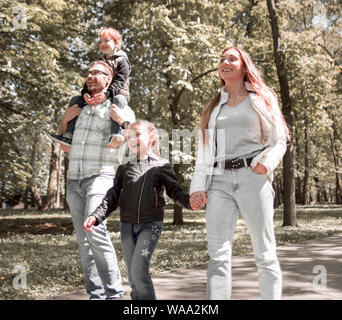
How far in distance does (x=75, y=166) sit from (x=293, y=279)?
3250mm

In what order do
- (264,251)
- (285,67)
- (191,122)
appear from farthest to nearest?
(191,122) → (285,67) → (264,251)

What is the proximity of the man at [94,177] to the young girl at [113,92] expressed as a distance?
0.22 feet

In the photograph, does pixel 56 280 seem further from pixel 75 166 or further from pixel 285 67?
pixel 285 67

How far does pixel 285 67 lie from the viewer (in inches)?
528

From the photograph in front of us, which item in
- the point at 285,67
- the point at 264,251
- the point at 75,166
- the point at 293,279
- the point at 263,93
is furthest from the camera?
the point at 285,67

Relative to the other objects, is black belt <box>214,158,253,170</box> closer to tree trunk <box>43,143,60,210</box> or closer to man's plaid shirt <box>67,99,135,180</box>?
man's plaid shirt <box>67,99,135,180</box>

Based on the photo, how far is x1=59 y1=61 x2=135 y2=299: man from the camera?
3.79 metres

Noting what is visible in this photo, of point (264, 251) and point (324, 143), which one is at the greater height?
point (324, 143)

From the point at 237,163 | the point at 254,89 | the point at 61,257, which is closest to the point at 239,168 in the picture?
the point at 237,163

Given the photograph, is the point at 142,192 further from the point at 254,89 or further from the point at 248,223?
the point at 254,89

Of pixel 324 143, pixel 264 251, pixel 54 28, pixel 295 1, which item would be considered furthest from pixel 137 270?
pixel 324 143

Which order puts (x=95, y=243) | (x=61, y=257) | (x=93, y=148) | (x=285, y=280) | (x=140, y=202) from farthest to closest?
(x=61, y=257)
(x=285, y=280)
(x=93, y=148)
(x=95, y=243)
(x=140, y=202)

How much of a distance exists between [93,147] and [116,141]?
0.27 meters

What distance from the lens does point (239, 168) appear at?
10.6 ft
